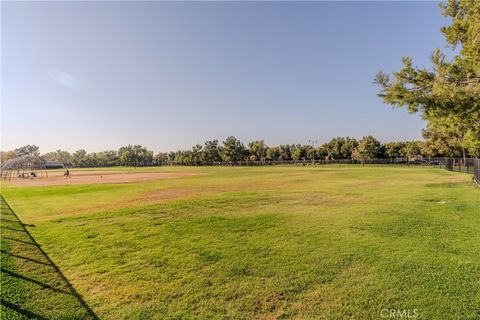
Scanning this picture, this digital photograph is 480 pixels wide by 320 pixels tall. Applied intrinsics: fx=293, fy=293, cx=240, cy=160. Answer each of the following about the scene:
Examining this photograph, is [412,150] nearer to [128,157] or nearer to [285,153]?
[285,153]

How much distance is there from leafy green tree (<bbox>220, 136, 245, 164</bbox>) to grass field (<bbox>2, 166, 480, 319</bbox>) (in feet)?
390

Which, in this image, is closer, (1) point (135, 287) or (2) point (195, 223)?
(1) point (135, 287)

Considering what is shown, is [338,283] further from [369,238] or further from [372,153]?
[372,153]

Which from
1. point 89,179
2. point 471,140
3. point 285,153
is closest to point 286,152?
point 285,153

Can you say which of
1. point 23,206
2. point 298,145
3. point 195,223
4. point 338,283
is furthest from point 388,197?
point 298,145

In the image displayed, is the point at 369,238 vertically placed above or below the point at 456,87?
below

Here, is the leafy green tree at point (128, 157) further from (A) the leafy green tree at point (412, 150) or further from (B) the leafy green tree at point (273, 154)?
(A) the leafy green tree at point (412, 150)

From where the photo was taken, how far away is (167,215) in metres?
13.4

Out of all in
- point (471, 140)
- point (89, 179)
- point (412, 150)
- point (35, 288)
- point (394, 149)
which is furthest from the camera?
point (394, 149)

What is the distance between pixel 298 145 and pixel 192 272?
125436 mm

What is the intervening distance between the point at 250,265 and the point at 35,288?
4.49m

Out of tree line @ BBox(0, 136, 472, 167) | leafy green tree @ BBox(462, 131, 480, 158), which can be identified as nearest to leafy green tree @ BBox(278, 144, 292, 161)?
tree line @ BBox(0, 136, 472, 167)

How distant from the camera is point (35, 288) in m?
5.93

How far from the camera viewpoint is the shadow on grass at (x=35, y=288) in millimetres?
5008
